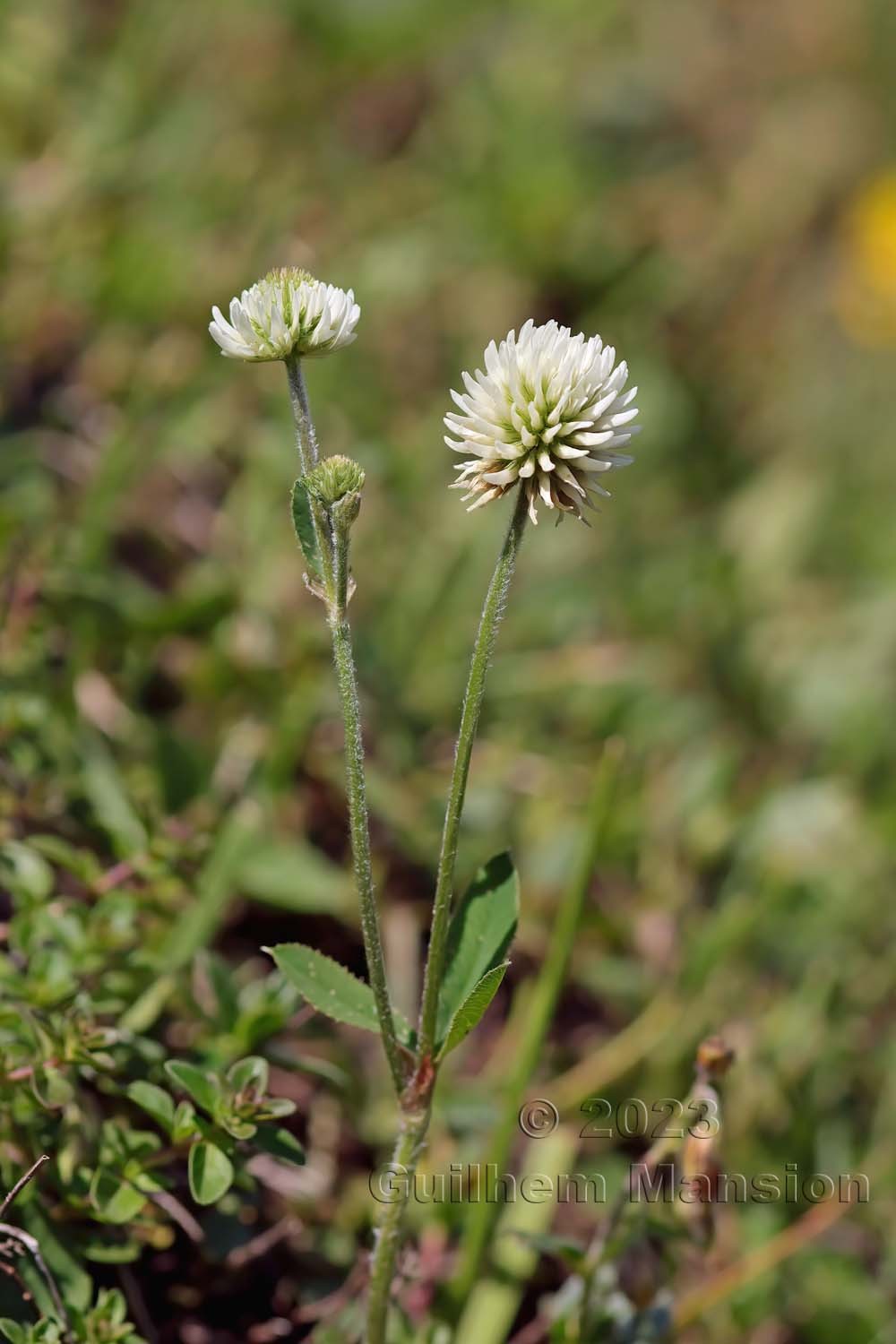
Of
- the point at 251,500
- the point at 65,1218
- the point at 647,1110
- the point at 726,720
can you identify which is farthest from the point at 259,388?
the point at 65,1218

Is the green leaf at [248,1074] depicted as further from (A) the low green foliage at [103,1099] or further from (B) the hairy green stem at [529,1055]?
Result: (B) the hairy green stem at [529,1055]

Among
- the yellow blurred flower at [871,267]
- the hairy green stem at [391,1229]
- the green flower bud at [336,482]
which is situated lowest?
the hairy green stem at [391,1229]

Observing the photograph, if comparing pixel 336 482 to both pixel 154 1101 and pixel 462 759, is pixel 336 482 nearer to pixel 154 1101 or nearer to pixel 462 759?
pixel 462 759

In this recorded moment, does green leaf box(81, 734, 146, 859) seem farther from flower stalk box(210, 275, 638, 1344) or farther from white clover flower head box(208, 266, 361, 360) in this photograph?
white clover flower head box(208, 266, 361, 360)

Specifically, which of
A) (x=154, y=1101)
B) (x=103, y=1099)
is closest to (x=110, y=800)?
(x=103, y=1099)

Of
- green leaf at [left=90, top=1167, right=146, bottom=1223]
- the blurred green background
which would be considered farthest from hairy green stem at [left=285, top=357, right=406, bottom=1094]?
the blurred green background

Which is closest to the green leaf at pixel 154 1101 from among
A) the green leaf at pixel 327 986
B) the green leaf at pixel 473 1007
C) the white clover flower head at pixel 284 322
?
the green leaf at pixel 327 986
